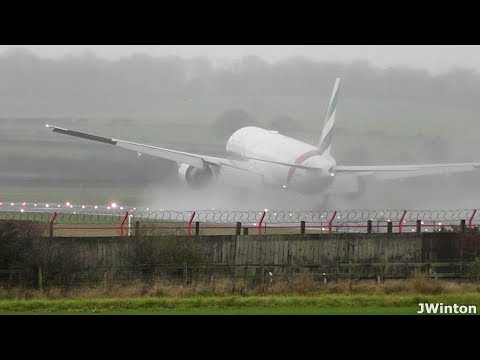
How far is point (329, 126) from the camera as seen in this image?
223ft

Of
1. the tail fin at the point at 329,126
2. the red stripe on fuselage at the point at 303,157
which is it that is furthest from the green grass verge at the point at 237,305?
the tail fin at the point at 329,126

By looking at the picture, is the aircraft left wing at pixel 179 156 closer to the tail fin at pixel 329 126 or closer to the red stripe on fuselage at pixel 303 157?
the red stripe on fuselage at pixel 303 157

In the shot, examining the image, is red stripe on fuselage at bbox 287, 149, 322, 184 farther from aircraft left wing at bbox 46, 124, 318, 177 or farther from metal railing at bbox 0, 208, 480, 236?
metal railing at bbox 0, 208, 480, 236

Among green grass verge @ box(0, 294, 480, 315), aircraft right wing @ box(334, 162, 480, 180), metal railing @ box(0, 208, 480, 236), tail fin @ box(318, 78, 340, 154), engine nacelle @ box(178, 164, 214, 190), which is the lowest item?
green grass verge @ box(0, 294, 480, 315)

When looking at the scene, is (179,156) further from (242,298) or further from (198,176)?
(242,298)

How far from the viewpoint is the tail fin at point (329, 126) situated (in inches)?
2655

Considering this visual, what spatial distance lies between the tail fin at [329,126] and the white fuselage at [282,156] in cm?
107

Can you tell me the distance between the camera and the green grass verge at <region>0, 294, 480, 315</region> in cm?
2786

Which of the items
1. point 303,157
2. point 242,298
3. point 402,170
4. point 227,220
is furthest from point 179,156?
point 242,298

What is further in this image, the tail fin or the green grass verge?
the tail fin

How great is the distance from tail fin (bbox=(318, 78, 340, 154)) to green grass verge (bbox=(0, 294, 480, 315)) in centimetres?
3796

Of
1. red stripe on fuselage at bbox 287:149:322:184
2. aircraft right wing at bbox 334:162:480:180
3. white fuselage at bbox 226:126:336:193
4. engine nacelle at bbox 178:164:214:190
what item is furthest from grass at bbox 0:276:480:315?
engine nacelle at bbox 178:164:214:190

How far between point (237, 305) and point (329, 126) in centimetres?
4027
